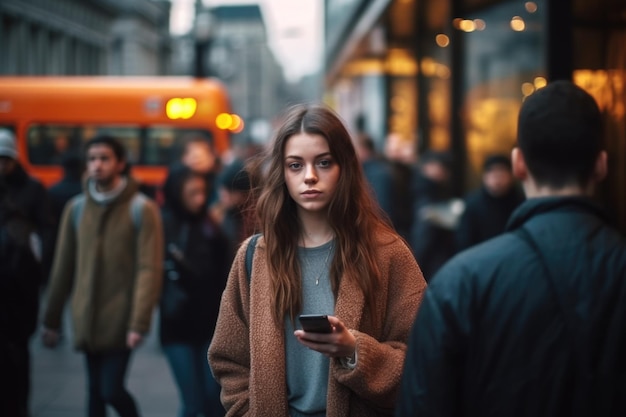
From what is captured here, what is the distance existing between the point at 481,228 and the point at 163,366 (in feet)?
10.8

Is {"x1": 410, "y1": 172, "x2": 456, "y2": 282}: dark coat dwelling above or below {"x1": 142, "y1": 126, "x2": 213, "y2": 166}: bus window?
below

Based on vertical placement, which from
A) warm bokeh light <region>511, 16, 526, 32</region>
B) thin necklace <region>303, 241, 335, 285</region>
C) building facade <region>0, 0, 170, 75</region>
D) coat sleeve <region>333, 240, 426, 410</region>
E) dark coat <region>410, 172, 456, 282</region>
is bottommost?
dark coat <region>410, 172, 456, 282</region>

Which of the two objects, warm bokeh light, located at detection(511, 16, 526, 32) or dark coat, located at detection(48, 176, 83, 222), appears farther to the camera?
dark coat, located at detection(48, 176, 83, 222)

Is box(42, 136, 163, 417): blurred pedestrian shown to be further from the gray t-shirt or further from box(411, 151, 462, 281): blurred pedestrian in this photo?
box(411, 151, 462, 281): blurred pedestrian

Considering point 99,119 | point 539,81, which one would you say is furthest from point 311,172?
point 99,119

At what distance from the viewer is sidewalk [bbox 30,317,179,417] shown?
24.0ft

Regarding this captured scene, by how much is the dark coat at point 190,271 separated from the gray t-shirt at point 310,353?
2893 millimetres

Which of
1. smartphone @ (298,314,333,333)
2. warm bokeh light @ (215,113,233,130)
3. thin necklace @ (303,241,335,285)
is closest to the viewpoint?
smartphone @ (298,314,333,333)

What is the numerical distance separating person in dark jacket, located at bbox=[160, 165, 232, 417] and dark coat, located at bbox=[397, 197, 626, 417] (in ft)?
12.0

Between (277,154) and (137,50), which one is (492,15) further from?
(137,50)

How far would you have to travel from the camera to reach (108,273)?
221 inches

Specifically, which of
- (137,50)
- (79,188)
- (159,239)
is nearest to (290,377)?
(159,239)

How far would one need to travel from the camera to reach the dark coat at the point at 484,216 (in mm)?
7938

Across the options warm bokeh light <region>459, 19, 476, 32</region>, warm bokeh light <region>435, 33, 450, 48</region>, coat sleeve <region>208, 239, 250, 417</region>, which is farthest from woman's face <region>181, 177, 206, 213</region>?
warm bokeh light <region>435, 33, 450, 48</region>
